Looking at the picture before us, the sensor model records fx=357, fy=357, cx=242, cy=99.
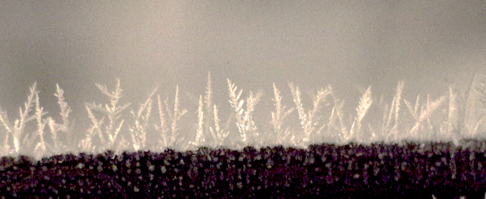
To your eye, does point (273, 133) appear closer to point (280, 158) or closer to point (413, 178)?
point (280, 158)

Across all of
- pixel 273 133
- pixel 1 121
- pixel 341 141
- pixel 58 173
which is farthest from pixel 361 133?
pixel 1 121

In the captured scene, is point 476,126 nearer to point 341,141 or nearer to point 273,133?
point 341,141

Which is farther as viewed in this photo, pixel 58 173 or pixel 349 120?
pixel 349 120

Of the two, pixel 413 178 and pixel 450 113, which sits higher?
pixel 450 113

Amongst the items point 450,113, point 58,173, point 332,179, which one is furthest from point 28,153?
point 450,113

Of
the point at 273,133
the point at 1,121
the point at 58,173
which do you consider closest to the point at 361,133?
the point at 273,133

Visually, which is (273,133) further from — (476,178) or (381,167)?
(476,178)

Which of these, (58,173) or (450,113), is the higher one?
(450,113)
